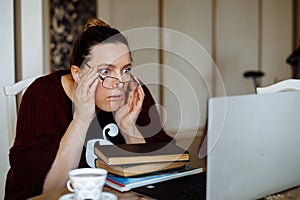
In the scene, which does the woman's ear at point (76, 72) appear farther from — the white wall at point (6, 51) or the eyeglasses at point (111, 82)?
the white wall at point (6, 51)

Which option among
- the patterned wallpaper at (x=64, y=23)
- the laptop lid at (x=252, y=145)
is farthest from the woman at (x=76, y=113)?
the patterned wallpaper at (x=64, y=23)

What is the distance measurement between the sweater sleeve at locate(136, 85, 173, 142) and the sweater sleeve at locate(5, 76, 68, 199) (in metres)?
0.33

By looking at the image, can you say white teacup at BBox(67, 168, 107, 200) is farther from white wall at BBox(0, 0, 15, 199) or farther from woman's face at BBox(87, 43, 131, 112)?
white wall at BBox(0, 0, 15, 199)

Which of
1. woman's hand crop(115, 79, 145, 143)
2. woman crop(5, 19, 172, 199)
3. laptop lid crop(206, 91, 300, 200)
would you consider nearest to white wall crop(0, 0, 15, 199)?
woman crop(5, 19, 172, 199)

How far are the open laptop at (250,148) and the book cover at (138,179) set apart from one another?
2 cm

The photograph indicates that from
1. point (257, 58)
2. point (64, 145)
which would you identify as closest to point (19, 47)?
point (64, 145)

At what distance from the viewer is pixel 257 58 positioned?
15.8 feet

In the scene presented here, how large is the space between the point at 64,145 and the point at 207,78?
325cm

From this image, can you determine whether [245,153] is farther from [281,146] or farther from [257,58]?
[257,58]

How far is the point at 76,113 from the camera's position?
144 centimetres

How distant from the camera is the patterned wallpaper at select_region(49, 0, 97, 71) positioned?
3.54 m

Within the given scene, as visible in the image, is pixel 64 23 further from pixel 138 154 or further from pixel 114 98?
pixel 138 154

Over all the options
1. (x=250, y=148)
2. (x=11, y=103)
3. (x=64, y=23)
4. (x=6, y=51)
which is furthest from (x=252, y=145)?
(x=64, y=23)

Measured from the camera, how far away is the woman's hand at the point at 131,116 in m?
1.60
